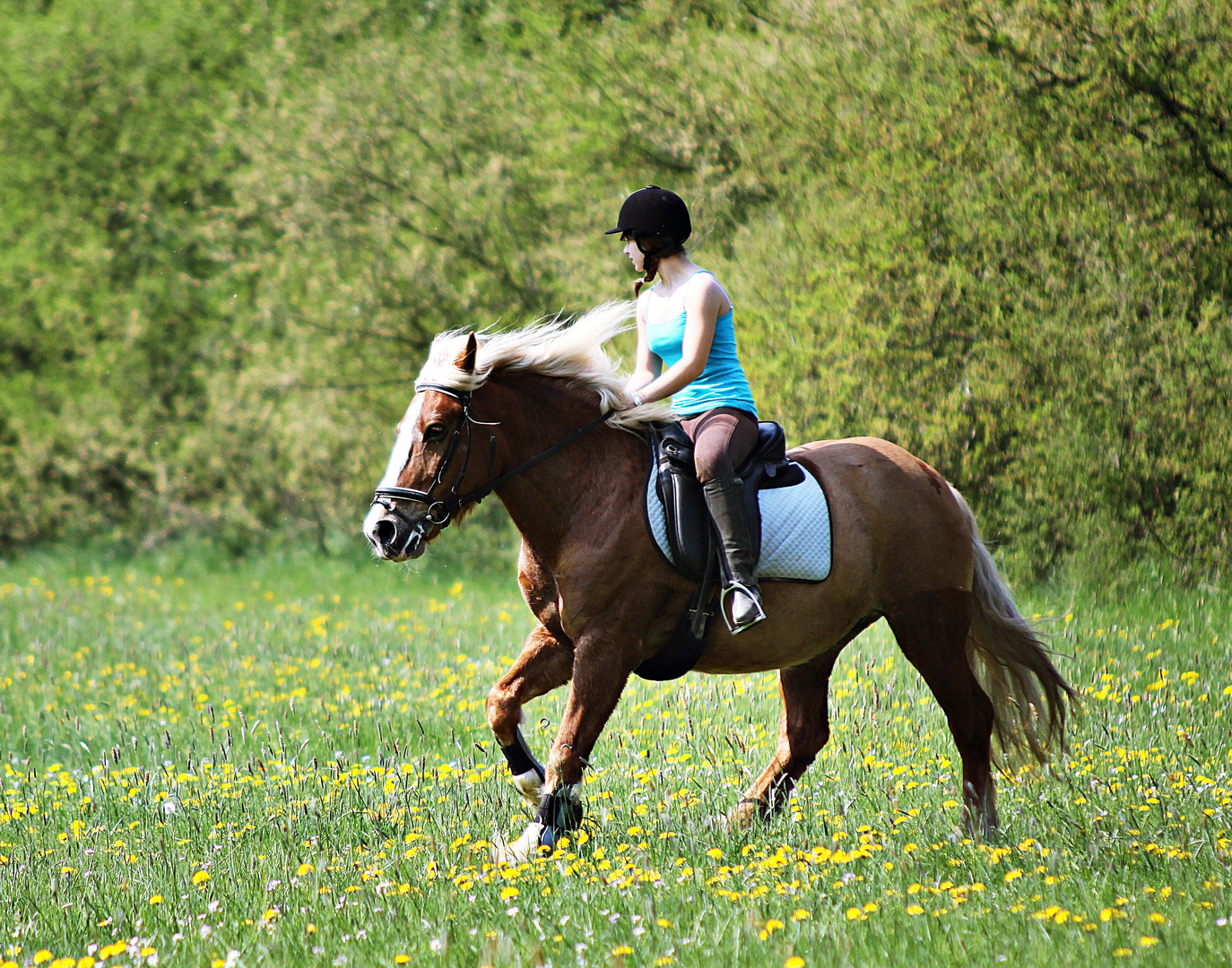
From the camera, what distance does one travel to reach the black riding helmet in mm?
5188

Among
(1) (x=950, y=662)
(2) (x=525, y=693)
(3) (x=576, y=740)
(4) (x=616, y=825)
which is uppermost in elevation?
(1) (x=950, y=662)

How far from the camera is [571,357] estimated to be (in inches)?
213

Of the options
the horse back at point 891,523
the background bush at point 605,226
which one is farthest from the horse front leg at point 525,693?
the background bush at point 605,226

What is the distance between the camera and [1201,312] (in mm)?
10477

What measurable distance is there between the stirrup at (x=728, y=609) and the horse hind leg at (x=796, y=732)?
2.44 ft

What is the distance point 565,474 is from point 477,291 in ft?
42.6

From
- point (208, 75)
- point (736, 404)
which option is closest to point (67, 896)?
point (736, 404)

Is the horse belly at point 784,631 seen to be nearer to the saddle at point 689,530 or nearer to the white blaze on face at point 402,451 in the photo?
the saddle at point 689,530

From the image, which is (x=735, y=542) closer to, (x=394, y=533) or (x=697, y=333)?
(x=697, y=333)

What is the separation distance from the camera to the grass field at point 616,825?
3.97m

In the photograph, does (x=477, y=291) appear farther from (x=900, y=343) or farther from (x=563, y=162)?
(x=900, y=343)

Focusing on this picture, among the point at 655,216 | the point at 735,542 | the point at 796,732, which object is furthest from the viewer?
the point at 796,732

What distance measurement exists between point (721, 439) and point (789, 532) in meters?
0.55

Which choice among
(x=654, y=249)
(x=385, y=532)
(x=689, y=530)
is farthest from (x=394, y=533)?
(x=654, y=249)
